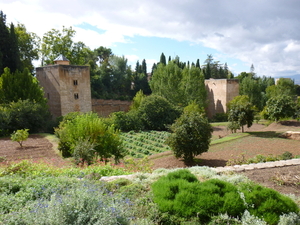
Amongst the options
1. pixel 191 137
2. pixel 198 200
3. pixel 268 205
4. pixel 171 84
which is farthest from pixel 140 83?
pixel 268 205

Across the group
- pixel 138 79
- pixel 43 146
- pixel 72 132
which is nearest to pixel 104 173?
pixel 72 132

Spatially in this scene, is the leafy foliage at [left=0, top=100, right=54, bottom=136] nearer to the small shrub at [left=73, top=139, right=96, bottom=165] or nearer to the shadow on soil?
the small shrub at [left=73, top=139, right=96, bottom=165]

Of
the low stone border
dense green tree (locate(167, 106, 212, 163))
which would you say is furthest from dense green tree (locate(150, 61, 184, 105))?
the low stone border

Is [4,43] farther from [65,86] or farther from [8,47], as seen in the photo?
[65,86]

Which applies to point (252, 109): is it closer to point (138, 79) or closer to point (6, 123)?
point (6, 123)

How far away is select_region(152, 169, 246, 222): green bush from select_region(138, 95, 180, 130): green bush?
20.9m

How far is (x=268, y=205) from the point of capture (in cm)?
410

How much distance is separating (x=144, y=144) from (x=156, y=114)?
24.6 ft

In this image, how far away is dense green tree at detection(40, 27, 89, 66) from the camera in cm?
3231

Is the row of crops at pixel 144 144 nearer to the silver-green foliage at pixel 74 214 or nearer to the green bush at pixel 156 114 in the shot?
the green bush at pixel 156 114

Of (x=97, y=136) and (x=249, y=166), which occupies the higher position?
(x=97, y=136)

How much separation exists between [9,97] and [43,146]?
840 cm

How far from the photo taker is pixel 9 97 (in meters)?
20.7

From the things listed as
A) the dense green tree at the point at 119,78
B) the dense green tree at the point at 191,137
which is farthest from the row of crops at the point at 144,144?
the dense green tree at the point at 119,78
